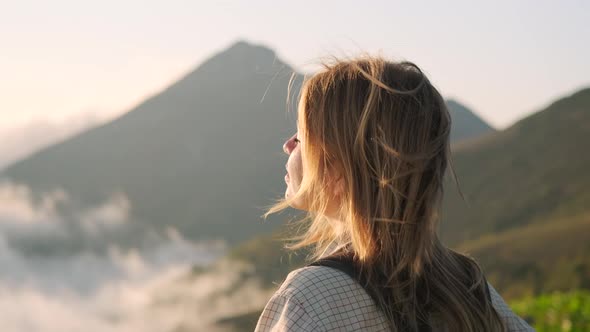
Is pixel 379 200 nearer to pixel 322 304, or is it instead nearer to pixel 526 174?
pixel 322 304

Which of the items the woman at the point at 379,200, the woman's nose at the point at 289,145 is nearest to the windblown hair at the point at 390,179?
the woman at the point at 379,200

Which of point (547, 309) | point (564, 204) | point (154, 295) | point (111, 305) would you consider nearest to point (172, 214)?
point (111, 305)

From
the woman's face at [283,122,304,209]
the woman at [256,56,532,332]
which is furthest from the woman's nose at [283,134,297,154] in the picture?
the woman at [256,56,532,332]

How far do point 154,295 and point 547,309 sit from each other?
14931 cm

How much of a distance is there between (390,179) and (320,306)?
409mm

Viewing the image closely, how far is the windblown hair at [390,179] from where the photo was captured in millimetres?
2377

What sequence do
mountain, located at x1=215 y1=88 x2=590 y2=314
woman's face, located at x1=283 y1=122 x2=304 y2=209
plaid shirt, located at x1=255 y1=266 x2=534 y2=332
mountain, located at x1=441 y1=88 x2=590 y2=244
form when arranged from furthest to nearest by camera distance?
mountain, located at x1=441 y1=88 x2=590 y2=244, mountain, located at x1=215 y1=88 x2=590 y2=314, woman's face, located at x1=283 y1=122 x2=304 y2=209, plaid shirt, located at x1=255 y1=266 x2=534 y2=332

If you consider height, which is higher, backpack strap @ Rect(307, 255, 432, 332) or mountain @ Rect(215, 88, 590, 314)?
backpack strap @ Rect(307, 255, 432, 332)

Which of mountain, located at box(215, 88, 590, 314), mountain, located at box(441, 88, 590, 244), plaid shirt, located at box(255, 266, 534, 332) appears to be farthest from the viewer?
mountain, located at box(441, 88, 590, 244)

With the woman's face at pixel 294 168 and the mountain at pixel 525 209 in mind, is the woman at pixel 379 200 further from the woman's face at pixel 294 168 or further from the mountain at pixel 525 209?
the mountain at pixel 525 209

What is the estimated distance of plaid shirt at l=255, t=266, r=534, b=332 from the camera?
7.23ft

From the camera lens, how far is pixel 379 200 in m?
2.39

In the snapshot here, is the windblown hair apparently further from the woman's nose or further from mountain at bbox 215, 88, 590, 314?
mountain at bbox 215, 88, 590, 314

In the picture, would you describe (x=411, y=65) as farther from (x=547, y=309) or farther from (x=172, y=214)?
(x=172, y=214)
